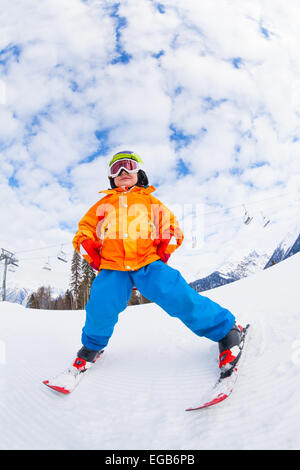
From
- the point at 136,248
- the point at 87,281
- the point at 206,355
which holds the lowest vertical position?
the point at 206,355

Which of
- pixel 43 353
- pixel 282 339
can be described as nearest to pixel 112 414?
pixel 282 339

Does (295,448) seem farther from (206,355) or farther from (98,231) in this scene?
(98,231)

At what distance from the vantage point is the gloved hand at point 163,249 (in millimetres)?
Result: 2188

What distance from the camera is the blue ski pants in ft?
5.98

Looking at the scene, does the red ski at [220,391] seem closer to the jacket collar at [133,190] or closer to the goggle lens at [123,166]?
the jacket collar at [133,190]

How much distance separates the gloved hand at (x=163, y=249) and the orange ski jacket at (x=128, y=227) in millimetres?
23

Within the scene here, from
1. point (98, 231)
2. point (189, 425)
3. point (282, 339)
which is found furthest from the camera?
point (98, 231)

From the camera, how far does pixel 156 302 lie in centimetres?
194

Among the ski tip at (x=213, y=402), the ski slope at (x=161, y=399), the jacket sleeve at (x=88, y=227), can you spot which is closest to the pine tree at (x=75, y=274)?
the ski slope at (x=161, y=399)

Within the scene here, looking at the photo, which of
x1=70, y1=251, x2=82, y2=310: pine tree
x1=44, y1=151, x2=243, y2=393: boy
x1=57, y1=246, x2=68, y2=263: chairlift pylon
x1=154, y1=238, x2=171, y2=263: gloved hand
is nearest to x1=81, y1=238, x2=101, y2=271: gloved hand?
x1=44, y1=151, x2=243, y2=393: boy

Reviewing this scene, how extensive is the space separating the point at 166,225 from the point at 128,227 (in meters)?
0.38

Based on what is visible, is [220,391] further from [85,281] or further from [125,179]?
[85,281]

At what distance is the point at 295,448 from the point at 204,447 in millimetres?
370
